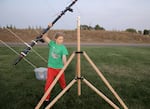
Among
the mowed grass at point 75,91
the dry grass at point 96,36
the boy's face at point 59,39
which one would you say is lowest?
the mowed grass at point 75,91

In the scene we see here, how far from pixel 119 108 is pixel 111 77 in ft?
11.1

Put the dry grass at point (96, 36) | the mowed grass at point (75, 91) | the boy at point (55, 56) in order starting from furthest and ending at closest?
the dry grass at point (96, 36)
the boy at point (55, 56)
the mowed grass at point (75, 91)

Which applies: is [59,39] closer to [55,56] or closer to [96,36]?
[55,56]

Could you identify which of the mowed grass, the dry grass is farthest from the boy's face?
the dry grass

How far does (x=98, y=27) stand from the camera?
4384 centimetres

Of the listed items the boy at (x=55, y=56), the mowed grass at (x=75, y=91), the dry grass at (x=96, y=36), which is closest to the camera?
the mowed grass at (x=75, y=91)

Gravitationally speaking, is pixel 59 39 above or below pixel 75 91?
above

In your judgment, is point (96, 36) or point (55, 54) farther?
point (96, 36)

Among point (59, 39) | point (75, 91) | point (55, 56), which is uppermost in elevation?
point (59, 39)

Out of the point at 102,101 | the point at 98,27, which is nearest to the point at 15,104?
the point at 102,101

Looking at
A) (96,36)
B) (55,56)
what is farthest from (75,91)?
(96,36)

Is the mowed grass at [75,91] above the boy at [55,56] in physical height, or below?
below

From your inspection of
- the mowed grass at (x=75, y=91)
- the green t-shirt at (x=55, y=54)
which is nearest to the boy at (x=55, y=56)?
the green t-shirt at (x=55, y=54)

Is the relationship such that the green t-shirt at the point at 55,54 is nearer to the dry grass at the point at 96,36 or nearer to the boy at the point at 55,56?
the boy at the point at 55,56
